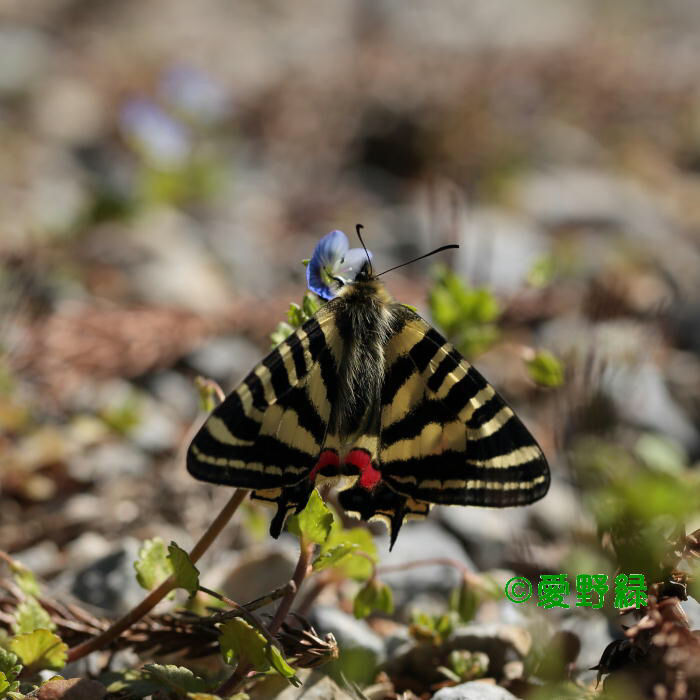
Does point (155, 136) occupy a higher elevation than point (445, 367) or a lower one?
higher

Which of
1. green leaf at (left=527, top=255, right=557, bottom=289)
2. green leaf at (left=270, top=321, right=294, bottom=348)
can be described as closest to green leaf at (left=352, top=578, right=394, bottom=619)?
green leaf at (left=270, top=321, right=294, bottom=348)

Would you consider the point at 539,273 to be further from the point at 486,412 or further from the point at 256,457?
the point at 256,457

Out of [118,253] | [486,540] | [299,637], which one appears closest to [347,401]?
[299,637]

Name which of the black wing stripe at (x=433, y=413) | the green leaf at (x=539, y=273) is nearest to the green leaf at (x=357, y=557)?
the black wing stripe at (x=433, y=413)

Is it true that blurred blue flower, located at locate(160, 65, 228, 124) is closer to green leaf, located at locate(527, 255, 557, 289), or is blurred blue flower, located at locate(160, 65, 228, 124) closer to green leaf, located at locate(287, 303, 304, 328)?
green leaf, located at locate(527, 255, 557, 289)

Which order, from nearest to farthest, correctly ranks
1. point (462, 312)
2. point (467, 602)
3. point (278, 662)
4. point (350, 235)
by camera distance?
point (278, 662) → point (467, 602) → point (462, 312) → point (350, 235)

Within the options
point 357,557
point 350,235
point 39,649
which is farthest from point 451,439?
point 350,235
